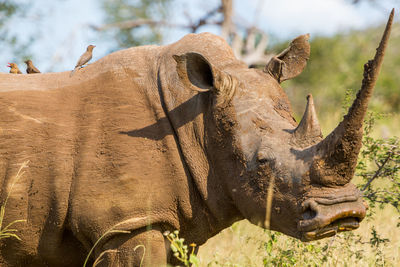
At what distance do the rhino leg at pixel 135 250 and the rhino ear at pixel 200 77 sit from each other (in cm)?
105

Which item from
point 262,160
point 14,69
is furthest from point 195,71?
point 14,69

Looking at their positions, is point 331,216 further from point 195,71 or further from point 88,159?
point 88,159

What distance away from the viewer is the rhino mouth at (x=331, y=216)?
375cm

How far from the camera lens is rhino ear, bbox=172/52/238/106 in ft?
14.4

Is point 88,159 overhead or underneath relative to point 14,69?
overhead

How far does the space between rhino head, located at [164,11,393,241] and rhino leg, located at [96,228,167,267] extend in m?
0.62

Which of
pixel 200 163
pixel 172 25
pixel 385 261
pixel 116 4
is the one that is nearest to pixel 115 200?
pixel 200 163

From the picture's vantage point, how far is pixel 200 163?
174 inches

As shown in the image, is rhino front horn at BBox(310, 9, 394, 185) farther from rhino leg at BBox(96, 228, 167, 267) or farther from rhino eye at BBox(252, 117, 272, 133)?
Result: rhino leg at BBox(96, 228, 167, 267)

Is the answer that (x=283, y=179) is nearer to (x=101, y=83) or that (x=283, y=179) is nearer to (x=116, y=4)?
(x=101, y=83)

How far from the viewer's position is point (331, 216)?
12.3ft

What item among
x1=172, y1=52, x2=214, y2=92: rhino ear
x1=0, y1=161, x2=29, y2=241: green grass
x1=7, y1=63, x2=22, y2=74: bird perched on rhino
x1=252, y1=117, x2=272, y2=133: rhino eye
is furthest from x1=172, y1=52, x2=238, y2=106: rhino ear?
x1=7, y1=63, x2=22, y2=74: bird perched on rhino

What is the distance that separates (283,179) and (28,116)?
191cm

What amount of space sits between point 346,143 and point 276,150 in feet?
1.67
